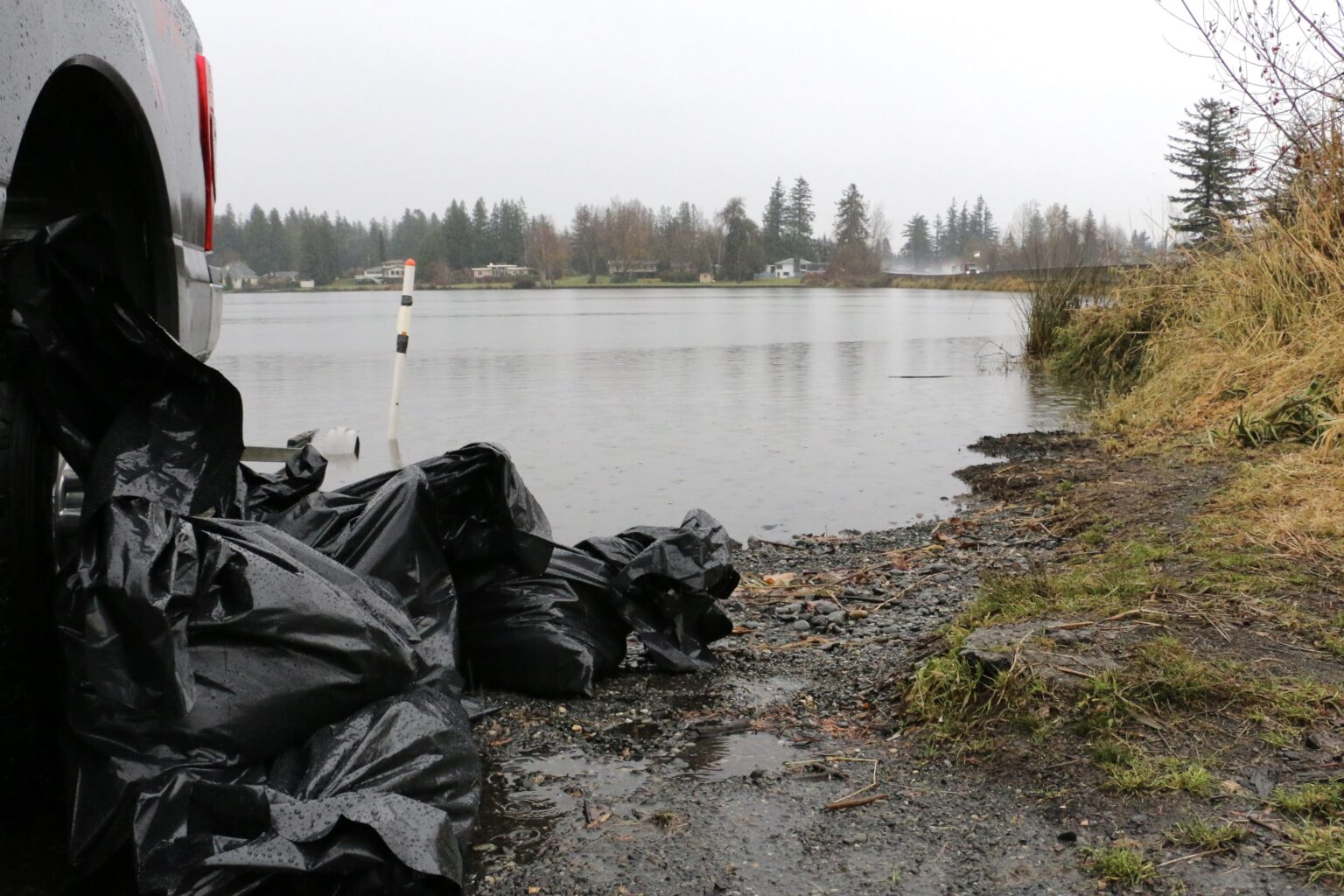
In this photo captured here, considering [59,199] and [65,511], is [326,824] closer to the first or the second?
[65,511]

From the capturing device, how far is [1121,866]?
227 centimetres

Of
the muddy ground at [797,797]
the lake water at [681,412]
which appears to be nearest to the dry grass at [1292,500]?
the muddy ground at [797,797]

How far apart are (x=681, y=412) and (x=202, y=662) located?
884 cm

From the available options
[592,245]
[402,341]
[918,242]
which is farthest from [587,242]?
[402,341]

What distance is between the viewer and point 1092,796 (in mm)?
2594

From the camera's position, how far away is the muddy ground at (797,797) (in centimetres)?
231

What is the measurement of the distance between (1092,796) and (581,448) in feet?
21.2

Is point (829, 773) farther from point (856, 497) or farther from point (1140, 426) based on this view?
point (1140, 426)

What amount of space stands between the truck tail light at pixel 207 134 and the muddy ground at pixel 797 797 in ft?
5.45

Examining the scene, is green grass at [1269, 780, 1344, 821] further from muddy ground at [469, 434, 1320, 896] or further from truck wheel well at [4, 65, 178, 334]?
truck wheel well at [4, 65, 178, 334]

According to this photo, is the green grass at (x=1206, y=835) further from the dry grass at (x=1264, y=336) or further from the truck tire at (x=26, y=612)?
the dry grass at (x=1264, y=336)

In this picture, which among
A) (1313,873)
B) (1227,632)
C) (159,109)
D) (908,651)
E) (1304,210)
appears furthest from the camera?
(1304,210)

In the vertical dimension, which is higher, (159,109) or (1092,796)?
(159,109)

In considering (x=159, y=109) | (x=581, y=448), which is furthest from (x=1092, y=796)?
(x=581, y=448)
